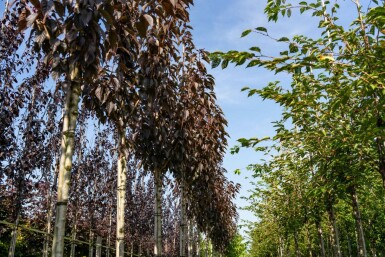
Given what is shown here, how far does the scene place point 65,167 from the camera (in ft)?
9.97

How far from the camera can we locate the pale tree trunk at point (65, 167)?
2896 millimetres

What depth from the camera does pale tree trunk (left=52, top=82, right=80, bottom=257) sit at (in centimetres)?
290

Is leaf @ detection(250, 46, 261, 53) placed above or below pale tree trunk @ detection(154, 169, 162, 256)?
above

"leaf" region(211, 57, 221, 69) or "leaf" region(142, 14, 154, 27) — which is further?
"leaf" region(211, 57, 221, 69)

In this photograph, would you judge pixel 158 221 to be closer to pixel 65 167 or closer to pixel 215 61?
pixel 215 61

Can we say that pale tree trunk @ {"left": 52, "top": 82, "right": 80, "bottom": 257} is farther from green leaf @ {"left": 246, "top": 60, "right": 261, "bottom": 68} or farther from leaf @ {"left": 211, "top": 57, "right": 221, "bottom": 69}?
green leaf @ {"left": 246, "top": 60, "right": 261, "bottom": 68}

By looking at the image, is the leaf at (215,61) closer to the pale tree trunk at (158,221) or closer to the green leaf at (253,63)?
the green leaf at (253,63)

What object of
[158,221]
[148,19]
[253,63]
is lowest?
[158,221]

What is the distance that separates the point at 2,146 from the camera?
8469 mm

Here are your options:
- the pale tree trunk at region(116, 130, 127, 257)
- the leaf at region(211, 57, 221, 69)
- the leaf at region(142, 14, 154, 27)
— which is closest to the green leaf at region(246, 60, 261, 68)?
the leaf at region(211, 57, 221, 69)

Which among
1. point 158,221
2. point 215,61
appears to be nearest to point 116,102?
point 215,61

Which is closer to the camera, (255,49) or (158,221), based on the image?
(255,49)

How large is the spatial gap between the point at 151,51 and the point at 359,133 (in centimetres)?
325

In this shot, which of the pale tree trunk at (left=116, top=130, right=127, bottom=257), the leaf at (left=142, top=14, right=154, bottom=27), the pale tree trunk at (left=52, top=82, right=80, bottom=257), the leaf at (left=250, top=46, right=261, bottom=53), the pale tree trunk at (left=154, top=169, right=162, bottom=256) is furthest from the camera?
the pale tree trunk at (left=154, top=169, right=162, bottom=256)
